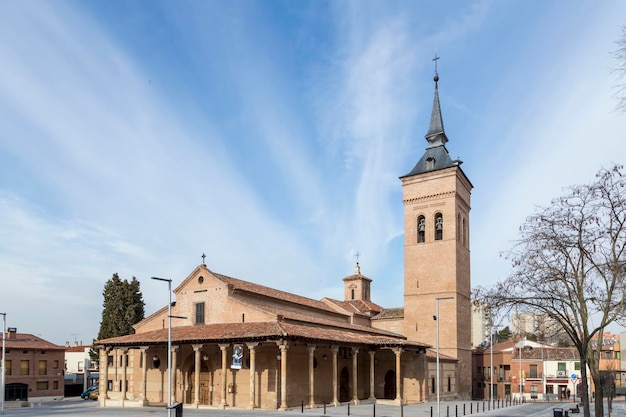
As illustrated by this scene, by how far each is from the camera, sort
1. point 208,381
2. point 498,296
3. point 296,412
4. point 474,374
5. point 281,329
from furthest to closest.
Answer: point 474,374, point 208,381, point 281,329, point 296,412, point 498,296

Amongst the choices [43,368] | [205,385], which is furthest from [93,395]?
[205,385]

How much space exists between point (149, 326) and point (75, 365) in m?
47.7

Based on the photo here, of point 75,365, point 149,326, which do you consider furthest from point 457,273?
point 75,365

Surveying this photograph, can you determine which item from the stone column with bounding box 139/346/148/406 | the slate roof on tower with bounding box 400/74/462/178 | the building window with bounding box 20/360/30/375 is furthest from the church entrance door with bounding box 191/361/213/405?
the slate roof on tower with bounding box 400/74/462/178

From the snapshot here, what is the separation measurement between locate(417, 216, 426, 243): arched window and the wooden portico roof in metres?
14.3

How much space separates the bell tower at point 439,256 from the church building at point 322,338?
0.10m

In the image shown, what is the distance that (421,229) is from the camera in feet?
190

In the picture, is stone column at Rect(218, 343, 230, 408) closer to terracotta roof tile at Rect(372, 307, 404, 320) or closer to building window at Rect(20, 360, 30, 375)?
terracotta roof tile at Rect(372, 307, 404, 320)

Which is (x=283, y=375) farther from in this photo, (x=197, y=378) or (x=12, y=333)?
(x=12, y=333)

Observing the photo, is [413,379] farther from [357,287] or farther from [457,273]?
[357,287]

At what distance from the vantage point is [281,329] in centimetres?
3519

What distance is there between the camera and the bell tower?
54031 millimetres

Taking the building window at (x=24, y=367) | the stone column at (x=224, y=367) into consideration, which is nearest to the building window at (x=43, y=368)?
the building window at (x=24, y=367)

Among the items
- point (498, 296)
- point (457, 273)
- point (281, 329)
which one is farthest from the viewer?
point (457, 273)
